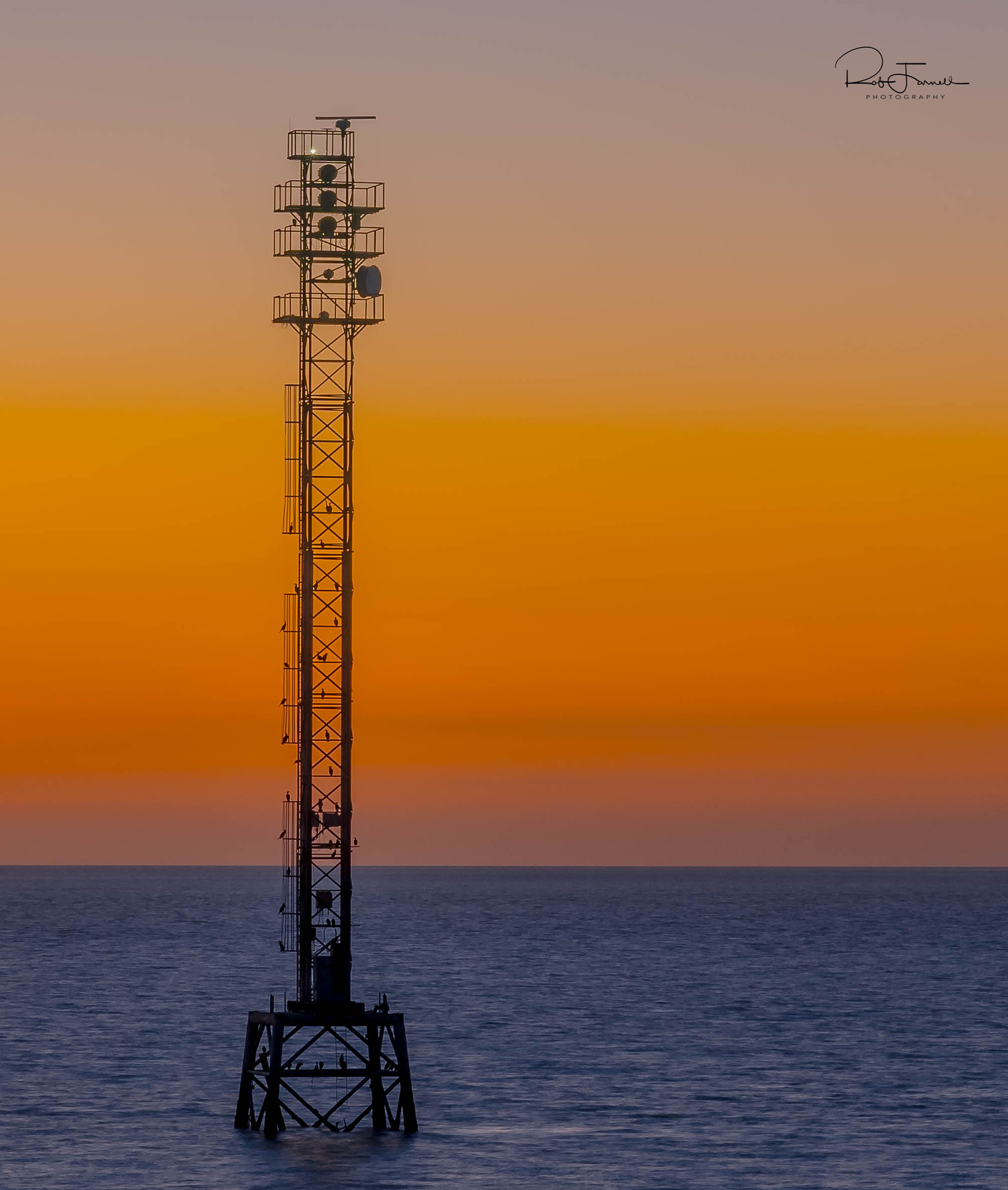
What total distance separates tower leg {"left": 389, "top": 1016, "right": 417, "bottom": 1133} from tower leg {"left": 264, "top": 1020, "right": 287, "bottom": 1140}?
3.23 meters

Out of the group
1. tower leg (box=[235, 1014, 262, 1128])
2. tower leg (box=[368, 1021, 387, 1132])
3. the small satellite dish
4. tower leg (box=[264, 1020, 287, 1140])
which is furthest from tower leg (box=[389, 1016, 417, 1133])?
the small satellite dish

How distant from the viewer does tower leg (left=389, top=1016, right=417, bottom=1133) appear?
60.2 metres

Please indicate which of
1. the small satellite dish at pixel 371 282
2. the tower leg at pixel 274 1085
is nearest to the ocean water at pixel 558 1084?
the tower leg at pixel 274 1085

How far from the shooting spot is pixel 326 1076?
213 ft

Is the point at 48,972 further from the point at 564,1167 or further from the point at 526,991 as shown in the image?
the point at 564,1167

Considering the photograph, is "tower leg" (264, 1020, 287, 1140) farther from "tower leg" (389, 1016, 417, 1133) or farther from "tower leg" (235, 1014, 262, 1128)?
"tower leg" (389, 1016, 417, 1133)

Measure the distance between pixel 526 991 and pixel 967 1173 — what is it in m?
73.1

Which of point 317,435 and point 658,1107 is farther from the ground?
point 317,435

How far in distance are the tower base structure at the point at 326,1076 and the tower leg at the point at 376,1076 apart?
3 centimetres

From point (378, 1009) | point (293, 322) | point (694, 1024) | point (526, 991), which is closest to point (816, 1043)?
point (694, 1024)

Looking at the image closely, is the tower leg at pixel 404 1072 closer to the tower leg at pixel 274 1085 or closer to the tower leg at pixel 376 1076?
the tower leg at pixel 376 1076

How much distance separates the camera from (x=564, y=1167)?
217 feet

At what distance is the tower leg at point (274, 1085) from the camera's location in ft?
194

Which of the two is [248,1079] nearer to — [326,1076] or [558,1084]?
[326,1076]
